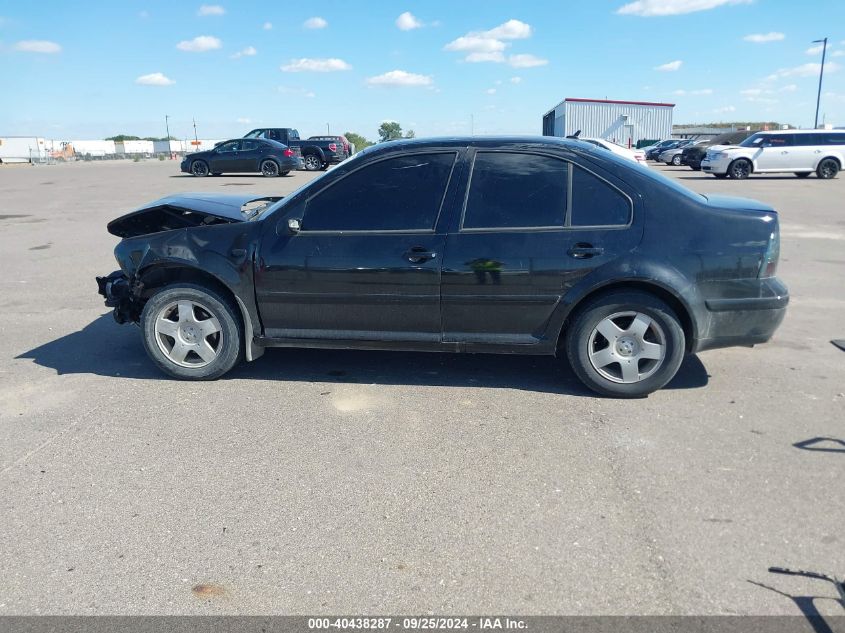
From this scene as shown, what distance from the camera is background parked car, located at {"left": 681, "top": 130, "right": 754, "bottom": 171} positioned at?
31.1m

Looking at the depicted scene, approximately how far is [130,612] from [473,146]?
11.1ft

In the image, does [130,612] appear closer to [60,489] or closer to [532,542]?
[60,489]

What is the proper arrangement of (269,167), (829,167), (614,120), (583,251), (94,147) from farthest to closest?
(94,147)
(614,120)
(269,167)
(829,167)
(583,251)

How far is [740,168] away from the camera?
82.8 ft

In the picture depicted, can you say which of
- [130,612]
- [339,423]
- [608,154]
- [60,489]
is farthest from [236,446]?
[608,154]

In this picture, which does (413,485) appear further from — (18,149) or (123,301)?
(18,149)

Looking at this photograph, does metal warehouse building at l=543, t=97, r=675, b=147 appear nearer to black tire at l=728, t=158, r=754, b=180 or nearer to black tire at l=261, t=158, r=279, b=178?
black tire at l=728, t=158, r=754, b=180

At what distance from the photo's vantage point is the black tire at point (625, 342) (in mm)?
4449

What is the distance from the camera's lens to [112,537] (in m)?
3.08

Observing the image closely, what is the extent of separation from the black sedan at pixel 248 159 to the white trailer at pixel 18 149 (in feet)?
149

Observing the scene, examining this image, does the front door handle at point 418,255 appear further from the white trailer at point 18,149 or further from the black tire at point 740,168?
the white trailer at point 18,149

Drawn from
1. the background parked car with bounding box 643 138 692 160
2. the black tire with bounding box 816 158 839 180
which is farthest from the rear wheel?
the background parked car with bounding box 643 138 692 160

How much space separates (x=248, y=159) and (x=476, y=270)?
24.3m

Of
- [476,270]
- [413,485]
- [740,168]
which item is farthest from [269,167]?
[413,485]
